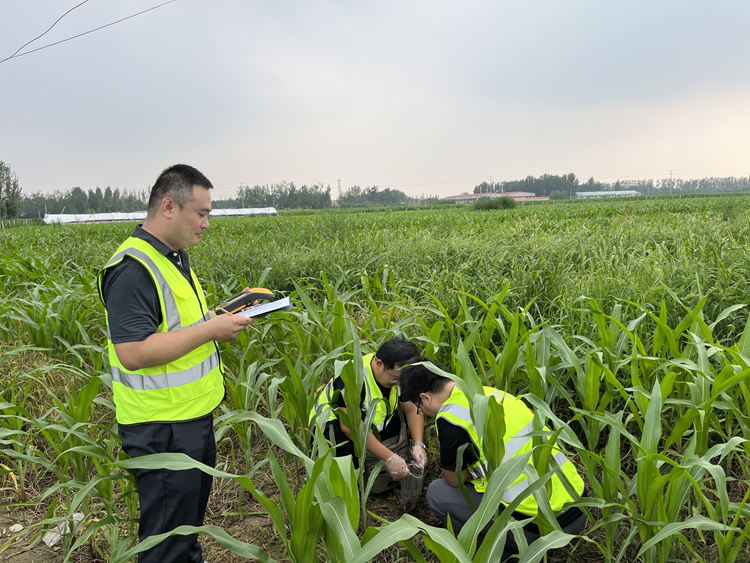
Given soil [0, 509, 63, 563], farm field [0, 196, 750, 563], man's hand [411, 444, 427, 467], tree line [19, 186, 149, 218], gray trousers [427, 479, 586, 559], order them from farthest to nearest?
tree line [19, 186, 149, 218] → man's hand [411, 444, 427, 467] → soil [0, 509, 63, 563] → gray trousers [427, 479, 586, 559] → farm field [0, 196, 750, 563]

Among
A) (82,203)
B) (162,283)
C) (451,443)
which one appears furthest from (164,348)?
(82,203)

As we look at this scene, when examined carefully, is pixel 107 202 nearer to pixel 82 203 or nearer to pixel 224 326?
pixel 82 203

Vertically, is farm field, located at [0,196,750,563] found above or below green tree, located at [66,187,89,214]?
below

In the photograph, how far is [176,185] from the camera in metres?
1.63

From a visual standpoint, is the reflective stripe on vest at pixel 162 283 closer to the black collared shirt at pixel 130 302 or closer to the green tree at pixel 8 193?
the black collared shirt at pixel 130 302

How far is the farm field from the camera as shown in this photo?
4.46 feet

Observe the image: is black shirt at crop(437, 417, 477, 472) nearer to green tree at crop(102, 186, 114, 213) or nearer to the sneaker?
the sneaker

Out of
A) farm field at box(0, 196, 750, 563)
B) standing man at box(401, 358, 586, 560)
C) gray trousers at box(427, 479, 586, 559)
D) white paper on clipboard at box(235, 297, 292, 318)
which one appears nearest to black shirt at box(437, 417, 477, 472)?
standing man at box(401, 358, 586, 560)

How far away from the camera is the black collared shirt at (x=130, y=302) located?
4.88 ft

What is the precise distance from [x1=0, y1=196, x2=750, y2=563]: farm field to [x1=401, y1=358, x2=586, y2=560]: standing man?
127 millimetres

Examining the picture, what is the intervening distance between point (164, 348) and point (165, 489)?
548 mm

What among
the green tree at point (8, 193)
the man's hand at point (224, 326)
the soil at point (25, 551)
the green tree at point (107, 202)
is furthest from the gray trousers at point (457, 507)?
the green tree at point (107, 202)

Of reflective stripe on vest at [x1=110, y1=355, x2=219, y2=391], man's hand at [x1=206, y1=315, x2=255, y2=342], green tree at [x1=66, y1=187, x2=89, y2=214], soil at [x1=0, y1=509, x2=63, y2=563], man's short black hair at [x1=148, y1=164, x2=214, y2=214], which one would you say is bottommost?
soil at [x1=0, y1=509, x2=63, y2=563]

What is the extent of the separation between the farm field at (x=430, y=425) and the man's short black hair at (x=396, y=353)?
10.0 inches
